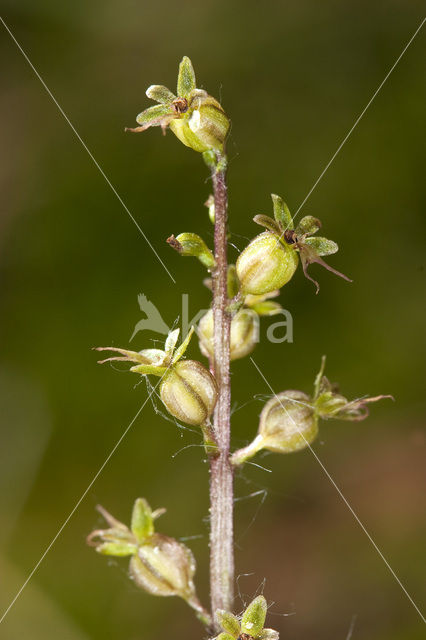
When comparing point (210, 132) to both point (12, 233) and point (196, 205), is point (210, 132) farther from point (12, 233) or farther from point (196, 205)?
point (12, 233)

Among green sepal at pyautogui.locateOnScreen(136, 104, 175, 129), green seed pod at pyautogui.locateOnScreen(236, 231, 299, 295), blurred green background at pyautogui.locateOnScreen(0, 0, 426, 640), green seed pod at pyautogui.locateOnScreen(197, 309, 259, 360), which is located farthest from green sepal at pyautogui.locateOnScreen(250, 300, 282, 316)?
blurred green background at pyautogui.locateOnScreen(0, 0, 426, 640)

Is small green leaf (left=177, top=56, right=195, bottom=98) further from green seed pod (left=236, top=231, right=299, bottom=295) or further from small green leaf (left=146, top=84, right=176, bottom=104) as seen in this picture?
green seed pod (left=236, top=231, right=299, bottom=295)

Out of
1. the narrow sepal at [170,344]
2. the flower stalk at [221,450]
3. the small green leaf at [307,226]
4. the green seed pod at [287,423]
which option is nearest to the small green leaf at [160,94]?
the flower stalk at [221,450]

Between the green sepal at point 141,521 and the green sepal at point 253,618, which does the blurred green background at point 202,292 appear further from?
the green sepal at point 253,618

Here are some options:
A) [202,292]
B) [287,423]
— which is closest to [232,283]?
[287,423]

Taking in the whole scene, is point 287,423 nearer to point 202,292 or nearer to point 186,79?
point 186,79
